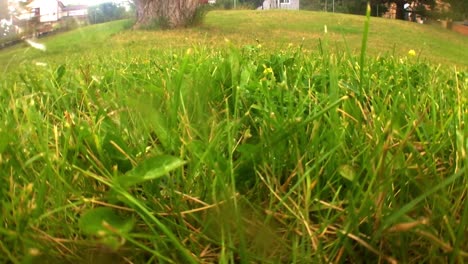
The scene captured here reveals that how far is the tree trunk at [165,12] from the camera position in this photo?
1.32 m

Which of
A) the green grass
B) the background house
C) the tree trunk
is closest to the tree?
the green grass

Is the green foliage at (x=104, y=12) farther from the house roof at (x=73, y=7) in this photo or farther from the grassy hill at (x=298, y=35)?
the grassy hill at (x=298, y=35)

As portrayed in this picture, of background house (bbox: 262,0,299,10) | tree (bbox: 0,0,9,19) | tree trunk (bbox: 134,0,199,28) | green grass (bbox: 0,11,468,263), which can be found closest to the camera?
→ green grass (bbox: 0,11,468,263)

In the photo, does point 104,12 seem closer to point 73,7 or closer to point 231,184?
point 73,7

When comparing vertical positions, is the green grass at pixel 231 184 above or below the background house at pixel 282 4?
below

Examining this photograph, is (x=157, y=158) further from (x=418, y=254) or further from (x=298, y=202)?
(x=418, y=254)

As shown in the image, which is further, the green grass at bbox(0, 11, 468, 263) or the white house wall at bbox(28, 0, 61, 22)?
the white house wall at bbox(28, 0, 61, 22)

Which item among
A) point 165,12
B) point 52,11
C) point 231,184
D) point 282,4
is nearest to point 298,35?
point 282,4

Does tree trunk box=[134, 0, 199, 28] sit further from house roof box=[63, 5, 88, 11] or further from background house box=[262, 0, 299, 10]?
house roof box=[63, 5, 88, 11]

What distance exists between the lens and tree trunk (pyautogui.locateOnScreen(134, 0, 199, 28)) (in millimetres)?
1319

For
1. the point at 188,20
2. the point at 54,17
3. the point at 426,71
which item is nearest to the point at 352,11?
the point at 426,71

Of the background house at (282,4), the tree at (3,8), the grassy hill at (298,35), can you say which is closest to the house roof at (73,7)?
the tree at (3,8)

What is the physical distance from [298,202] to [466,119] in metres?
0.24

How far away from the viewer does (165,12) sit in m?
1.55
